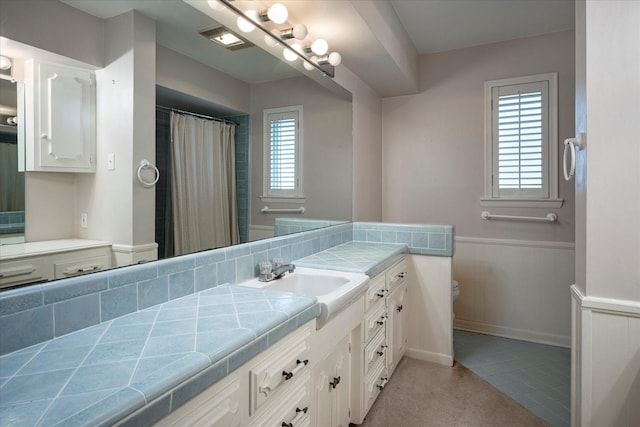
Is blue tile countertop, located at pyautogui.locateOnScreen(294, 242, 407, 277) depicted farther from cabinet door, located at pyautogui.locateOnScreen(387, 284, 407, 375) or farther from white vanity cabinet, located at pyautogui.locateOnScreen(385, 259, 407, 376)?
cabinet door, located at pyautogui.locateOnScreen(387, 284, 407, 375)

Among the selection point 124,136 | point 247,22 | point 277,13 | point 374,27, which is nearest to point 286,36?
point 277,13

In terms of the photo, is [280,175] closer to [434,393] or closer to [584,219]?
[584,219]

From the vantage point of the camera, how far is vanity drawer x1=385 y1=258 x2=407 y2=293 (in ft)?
6.96

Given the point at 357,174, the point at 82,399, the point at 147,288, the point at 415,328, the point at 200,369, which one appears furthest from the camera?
the point at 357,174

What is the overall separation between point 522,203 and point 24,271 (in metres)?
3.14

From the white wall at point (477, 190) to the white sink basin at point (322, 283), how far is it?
1.87m

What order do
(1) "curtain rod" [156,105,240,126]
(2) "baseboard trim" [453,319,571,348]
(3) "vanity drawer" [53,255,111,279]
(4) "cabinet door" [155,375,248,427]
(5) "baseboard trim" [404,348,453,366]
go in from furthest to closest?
(2) "baseboard trim" [453,319,571,348] < (5) "baseboard trim" [404,348,453,366] < (1) "curtain rod" [156,105,240,126] < (3) "vanity drawer" [53,255,111,279] < (4) "cabinet door" [155,375,248,427]

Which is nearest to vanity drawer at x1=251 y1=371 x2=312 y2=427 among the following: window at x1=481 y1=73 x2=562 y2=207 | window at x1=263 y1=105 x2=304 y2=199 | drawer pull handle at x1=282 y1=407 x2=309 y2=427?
drawer pull handle at x1=282 y1=407 x2=309 y2=427

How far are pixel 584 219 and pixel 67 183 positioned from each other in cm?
184

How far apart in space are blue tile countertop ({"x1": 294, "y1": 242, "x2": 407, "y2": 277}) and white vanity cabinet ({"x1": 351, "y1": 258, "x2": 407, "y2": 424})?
0.08 metres

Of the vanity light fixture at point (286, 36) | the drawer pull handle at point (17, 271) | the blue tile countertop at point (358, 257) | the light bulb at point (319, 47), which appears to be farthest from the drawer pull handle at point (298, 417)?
the light bulb at point (319, 47)

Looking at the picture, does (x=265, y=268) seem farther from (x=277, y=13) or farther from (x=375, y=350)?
(x=277, y=13)

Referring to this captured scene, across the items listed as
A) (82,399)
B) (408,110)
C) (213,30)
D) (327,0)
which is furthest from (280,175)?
(408,110)

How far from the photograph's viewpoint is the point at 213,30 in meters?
1.45
